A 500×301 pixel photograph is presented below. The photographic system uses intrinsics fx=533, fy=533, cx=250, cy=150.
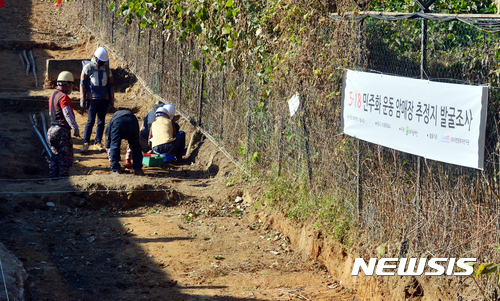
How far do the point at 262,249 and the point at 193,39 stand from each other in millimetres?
5681

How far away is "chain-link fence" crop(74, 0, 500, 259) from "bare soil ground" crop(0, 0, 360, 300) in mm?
778

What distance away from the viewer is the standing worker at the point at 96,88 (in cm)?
1152

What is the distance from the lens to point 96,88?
457 inches

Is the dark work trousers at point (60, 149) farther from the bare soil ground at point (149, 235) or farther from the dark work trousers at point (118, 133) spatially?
the dark work trousers at point (118, 133)

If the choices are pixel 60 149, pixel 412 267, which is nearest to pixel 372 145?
pixel 412 267

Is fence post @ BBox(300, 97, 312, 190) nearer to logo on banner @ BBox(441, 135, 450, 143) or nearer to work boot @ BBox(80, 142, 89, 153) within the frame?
logo on banner @ BBox(441, 135, 450, 143)

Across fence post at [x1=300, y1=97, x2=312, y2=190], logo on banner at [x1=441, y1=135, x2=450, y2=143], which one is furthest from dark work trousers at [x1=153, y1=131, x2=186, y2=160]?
logo on banner at [x1=441, y1=135, x2=450, y2=143]

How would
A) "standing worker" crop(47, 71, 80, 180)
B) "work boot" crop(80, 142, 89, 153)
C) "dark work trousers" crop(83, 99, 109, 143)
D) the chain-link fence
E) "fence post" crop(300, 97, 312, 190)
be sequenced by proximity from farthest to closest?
"work boot" crop(80, 142, 89, 153) → "dark work trousers" crop(83, 99, 109, 143) → "standing worker" crop(47, 71, 80, 180) → "fence post" crop(300, 97, 312, 190) → the chain-link fence

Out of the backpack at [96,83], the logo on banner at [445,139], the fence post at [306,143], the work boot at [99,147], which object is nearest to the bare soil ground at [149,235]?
the work boot at [99,147]

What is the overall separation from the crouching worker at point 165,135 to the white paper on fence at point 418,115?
557 cm

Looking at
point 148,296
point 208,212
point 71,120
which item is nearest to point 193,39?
point 71,120

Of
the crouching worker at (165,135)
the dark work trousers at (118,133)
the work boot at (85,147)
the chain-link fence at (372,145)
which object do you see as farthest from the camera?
the work boot at (85,147)

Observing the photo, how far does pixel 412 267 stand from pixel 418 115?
56.6 inches

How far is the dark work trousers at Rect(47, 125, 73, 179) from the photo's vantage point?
31.4 feet
